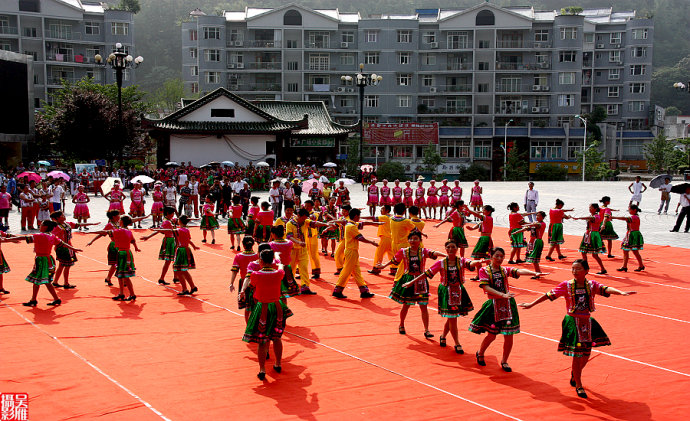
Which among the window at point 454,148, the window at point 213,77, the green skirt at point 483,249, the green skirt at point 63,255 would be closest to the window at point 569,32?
the window at point 454,148

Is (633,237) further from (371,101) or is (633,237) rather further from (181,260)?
(371,101)

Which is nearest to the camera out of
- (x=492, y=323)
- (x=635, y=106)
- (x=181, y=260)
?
(x=492, y=323)

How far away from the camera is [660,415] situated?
7.48m

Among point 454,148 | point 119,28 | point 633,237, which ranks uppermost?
point 119,28

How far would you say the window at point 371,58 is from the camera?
2707 inches

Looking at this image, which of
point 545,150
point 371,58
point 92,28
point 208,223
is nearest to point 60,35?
point 92,28

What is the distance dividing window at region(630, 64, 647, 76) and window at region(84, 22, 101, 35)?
64.2 m

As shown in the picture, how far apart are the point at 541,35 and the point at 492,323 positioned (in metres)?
66.3

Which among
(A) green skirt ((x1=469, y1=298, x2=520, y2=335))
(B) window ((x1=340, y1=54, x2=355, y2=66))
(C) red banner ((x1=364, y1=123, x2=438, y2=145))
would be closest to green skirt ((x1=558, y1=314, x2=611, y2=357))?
(A) green skirt ((x1=469, y1=298, x2=520, y2=335))

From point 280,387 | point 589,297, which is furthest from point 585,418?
point 280,387

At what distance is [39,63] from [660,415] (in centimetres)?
7328

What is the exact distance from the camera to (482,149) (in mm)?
67938

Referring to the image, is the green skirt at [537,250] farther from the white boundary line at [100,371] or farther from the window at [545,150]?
the window at [545,150]

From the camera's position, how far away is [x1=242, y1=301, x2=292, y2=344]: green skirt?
8.41 m
